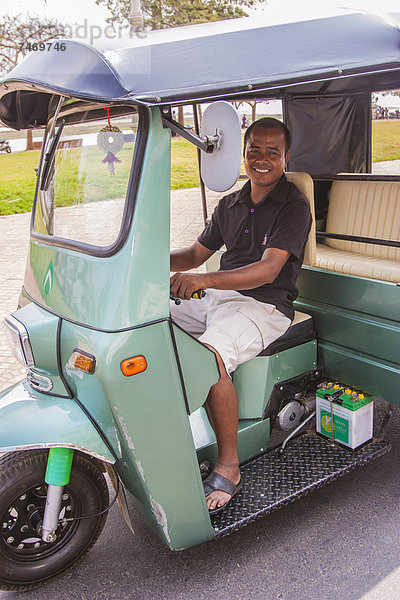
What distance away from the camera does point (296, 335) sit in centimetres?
292

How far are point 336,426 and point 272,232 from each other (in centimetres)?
109

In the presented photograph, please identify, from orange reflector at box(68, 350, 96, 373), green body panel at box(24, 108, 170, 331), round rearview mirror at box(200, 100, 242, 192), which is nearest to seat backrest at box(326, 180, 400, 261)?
round rearview mirror at box(200, 100, 242, 192)

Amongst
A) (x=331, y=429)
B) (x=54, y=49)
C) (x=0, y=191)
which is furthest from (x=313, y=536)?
(x=0, y=191)

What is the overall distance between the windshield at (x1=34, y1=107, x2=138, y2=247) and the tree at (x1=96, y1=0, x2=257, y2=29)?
60.8 feet

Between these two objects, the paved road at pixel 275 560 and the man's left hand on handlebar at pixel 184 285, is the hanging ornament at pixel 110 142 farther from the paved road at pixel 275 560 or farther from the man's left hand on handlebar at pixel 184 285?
the paved road at pixel 275 560

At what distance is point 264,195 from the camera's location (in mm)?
2850

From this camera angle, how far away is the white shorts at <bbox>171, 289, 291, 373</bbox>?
2496mm

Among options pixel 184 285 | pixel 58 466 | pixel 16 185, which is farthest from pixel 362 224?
pixel 16 185

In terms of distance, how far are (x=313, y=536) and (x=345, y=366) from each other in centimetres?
90

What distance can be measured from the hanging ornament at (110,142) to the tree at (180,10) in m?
18.8

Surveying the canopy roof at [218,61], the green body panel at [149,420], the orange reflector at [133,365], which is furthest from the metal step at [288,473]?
the canopy roof at [218,61]

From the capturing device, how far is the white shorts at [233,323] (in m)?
2.50

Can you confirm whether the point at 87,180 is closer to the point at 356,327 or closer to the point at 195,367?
the point at 195,367

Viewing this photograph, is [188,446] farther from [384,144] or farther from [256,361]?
[384,144]
